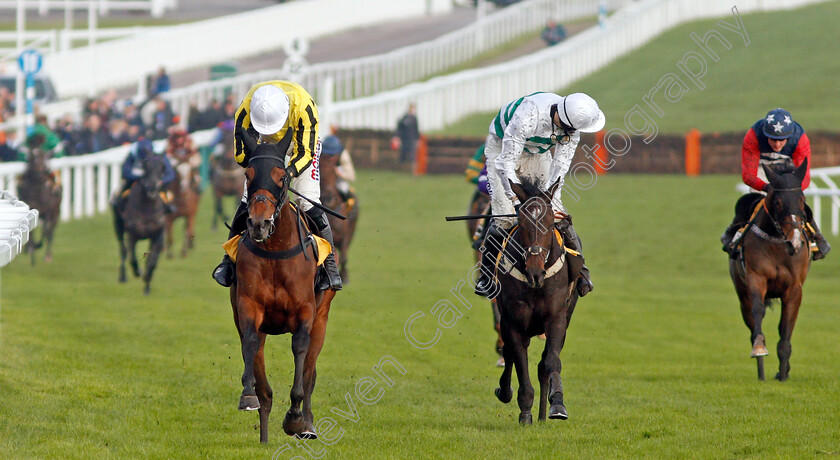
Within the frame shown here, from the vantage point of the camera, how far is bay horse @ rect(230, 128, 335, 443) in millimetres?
6801

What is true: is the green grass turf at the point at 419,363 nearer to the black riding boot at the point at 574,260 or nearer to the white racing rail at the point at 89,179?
the white racing rail at the point at 89,179

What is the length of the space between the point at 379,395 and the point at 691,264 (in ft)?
33.6

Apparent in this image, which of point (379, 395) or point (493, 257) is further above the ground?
point (493, 257)

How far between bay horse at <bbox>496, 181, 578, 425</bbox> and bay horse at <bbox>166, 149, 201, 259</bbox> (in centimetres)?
1125

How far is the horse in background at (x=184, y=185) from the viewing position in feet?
61.5

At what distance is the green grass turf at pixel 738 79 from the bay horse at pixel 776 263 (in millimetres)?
18702

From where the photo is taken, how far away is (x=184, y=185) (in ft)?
61.8

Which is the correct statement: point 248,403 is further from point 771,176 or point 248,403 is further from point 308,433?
point 771,176

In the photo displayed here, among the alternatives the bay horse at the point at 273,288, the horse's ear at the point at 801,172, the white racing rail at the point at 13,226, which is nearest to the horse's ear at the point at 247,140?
the bay horse at the point at 273,288

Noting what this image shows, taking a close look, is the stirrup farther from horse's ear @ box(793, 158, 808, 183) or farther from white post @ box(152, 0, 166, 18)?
white post @ box(152, 0, 166, 18)

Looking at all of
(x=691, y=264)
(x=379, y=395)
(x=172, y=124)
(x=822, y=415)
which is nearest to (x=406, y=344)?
(x=379, y=395)

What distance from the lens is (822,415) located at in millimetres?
8125

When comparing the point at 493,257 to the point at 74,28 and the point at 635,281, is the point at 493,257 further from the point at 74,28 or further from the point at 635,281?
the point at 74,28

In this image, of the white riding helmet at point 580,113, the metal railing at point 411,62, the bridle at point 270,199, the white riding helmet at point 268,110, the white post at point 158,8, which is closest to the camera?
the bridle at point 270,199
